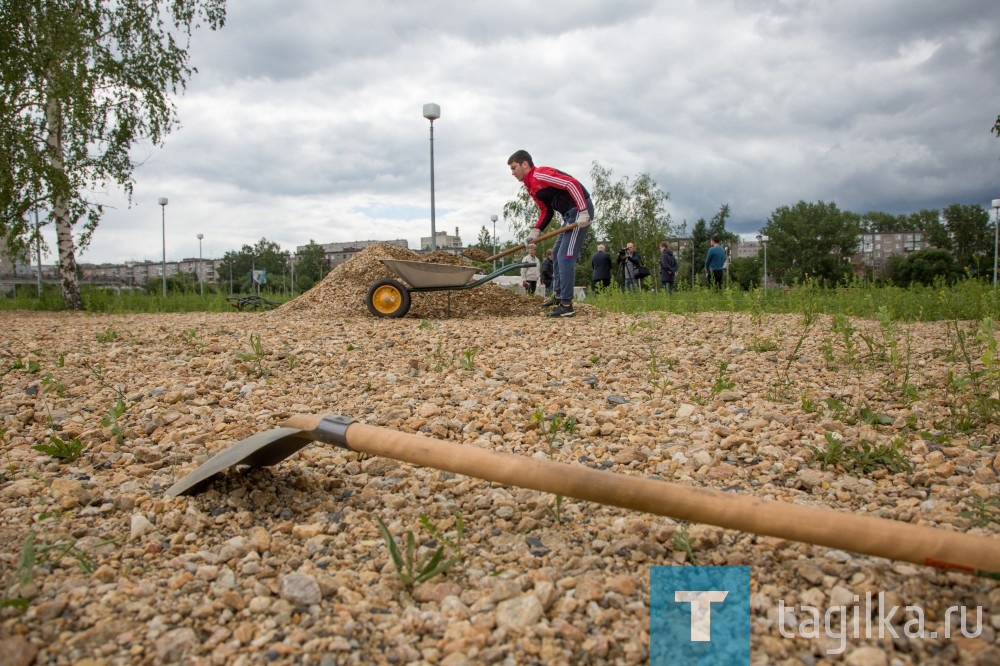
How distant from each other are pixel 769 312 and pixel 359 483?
559 cm

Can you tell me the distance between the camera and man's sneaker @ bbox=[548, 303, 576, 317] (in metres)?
6.51

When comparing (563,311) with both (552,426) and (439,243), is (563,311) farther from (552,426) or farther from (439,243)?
(439,243)

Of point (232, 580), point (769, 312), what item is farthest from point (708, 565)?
point (769, 312)

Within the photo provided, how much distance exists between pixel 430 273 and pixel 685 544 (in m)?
5.39

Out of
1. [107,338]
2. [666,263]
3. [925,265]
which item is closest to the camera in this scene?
[107,338]

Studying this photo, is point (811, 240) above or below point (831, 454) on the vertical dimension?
above

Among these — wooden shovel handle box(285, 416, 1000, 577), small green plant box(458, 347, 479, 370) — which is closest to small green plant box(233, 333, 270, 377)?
small green plant box(458, 347, 479, 370)

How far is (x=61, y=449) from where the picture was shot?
2408 millimetres

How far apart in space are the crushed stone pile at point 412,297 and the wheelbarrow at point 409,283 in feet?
1.08

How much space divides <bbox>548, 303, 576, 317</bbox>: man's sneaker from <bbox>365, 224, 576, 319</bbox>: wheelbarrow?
24.1 inches

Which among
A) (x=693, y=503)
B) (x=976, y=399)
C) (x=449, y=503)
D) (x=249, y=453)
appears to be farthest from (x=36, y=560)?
(x=976, y=399)

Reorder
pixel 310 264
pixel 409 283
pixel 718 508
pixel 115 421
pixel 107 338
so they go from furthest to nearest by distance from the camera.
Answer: pixel 310 264 < pixel 409 283 < pixel 107 338 < pixel 115 421 < pixel 718 508

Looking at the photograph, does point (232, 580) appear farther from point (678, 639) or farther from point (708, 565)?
point (708, 565)

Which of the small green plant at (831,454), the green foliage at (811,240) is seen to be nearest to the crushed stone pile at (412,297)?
the small green plant at (831,454)
